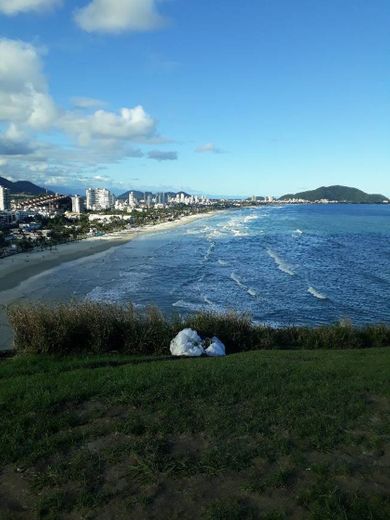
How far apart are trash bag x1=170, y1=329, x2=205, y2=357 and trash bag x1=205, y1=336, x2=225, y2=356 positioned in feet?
0.73

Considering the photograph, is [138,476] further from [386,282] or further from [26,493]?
[386,282]

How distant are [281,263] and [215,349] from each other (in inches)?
1458

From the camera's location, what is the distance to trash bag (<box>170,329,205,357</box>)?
12305 mm

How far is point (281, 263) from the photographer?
160 feet

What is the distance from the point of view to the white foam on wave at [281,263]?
43388mm

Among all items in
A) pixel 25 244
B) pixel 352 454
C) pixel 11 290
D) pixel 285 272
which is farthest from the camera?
pixel 25 244

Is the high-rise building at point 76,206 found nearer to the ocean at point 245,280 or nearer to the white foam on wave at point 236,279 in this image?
the ocean at point 245,280


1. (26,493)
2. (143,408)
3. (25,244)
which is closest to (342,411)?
(143,408)

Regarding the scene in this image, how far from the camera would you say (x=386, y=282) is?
121 feet

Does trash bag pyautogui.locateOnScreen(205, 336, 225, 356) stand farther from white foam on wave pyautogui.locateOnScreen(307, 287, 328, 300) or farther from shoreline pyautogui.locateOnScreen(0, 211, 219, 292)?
shoreline pyautogui.locateOnScreen(0, 211, 219, 292)

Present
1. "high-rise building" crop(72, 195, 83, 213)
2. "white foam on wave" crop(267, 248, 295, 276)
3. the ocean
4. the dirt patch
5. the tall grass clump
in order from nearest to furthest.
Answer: the dirt patch
the tall grass clump
the ocean
"white foam on wave" crop(267, 248, 295, 276)
"high-rise building" crop(72, 195, 83, 213)

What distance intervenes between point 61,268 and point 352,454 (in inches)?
1775

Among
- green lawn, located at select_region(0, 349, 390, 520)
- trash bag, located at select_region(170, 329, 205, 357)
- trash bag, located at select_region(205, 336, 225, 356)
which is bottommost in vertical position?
trash bag, located at select_region(205, 336, 225, 356)

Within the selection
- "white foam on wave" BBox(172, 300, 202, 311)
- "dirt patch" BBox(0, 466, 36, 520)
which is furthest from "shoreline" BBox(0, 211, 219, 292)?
"dirt patch" BBox(0, 466, 36, 520)
